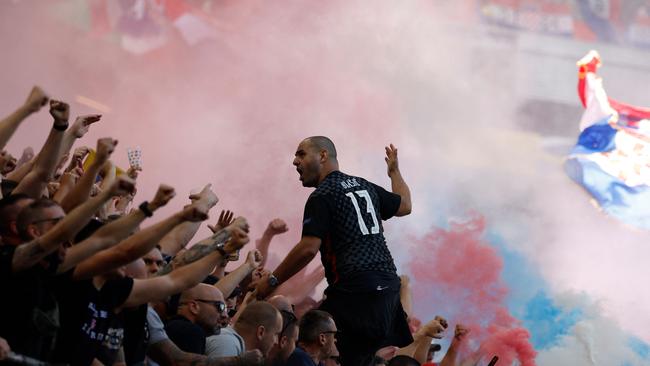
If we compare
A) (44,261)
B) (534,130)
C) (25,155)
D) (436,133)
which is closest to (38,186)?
(44,261)

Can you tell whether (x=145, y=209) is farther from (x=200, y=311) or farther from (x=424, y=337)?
(x=424, y=337)

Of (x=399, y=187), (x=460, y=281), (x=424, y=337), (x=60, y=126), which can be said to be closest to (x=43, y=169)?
(x=60, y=126)

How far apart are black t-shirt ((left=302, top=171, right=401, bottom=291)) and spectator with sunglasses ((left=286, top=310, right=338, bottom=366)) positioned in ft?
0.78

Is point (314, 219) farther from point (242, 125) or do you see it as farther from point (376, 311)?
point (242, 125)

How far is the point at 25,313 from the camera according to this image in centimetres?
341

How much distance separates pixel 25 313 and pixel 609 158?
10167 millimetres

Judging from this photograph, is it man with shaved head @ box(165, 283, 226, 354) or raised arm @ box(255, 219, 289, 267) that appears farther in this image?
raised arm @ box(255, 219, 289, 267)

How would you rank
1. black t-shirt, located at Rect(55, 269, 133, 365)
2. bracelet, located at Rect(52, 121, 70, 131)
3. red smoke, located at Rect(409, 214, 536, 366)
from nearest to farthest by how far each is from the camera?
black t-shirt, located at Rect(55, 269, 133, 365)
bracelet, located at Rect(52, 121, 70, 131)
red smoke, located at Rect(409, 214, 536, 366)

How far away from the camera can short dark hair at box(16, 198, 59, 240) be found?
358 centimetres

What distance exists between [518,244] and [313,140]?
6952 millimetres

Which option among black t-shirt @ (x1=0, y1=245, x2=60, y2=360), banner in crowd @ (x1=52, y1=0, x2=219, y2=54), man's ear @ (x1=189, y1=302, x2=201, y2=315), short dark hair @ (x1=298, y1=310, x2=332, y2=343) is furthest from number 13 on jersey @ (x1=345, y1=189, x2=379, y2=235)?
banner in crowd @ (x1=52, y1=0, x2=219, y2=54)

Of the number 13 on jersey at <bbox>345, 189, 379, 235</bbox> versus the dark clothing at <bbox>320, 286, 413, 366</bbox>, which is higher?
the number 13 on jersey at <bbox>345, 189, 379, 235</bbox>

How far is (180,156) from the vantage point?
10703 mm

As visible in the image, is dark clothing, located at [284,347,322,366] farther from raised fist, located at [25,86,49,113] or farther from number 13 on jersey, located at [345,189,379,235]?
raised fist, located at [25,86,49,113]
